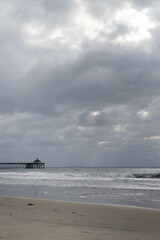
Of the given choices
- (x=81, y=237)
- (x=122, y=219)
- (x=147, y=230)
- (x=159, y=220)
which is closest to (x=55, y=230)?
(x=81, y=237)

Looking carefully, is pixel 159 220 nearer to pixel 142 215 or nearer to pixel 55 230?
pixel 142 215

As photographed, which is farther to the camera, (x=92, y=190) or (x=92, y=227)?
(x=92, y=190)

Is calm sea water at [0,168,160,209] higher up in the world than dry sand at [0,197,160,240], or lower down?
lower down

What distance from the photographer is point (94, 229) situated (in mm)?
6844

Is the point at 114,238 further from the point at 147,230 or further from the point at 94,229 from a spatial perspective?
the point at 147,230

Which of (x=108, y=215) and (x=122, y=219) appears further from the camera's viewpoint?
(x=108, y=215)

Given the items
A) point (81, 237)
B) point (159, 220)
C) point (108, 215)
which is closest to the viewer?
point (81, 237)

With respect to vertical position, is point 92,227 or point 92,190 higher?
point 92,227

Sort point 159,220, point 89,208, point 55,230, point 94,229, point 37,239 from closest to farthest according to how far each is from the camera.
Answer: point 37,239, point 55,230, point 94,229, point 159,220, point 89,208

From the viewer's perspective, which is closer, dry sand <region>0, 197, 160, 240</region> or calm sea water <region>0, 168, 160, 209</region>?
dry sand <region>0, 197, 160, 240</region>

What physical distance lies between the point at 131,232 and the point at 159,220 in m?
2.31

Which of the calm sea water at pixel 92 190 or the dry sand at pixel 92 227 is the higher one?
the dry sand at pixel 92 227

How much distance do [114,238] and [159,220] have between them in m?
3.36

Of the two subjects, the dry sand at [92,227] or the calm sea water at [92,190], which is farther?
the calm sea water at [92,190]
